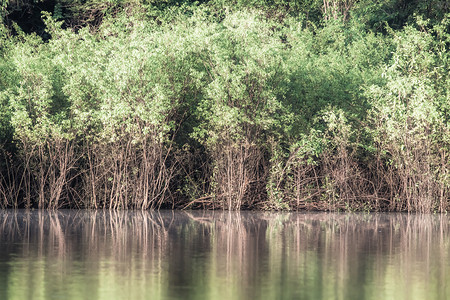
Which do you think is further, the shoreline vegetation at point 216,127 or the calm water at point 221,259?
the shoreline vegetation at point 216,127

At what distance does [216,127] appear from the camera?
20.4 meters

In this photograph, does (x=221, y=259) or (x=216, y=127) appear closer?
(x=221, y=259)

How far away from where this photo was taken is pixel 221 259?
33.6 ft

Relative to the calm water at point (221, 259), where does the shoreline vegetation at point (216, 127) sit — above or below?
above

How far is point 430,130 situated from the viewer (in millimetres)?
20453

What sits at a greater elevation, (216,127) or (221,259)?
(216,127)

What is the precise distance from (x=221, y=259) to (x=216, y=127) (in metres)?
10.4

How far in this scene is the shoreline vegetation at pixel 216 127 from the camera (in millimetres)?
20062

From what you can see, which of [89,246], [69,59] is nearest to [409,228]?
[89,246]

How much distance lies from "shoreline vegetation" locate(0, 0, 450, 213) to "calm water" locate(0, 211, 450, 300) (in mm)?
3347

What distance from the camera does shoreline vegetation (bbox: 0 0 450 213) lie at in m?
20.1

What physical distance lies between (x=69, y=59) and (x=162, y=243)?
32.6 ft

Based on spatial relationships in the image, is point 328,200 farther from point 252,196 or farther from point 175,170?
point 175,170

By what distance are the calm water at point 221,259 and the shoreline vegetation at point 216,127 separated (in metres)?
3.35
